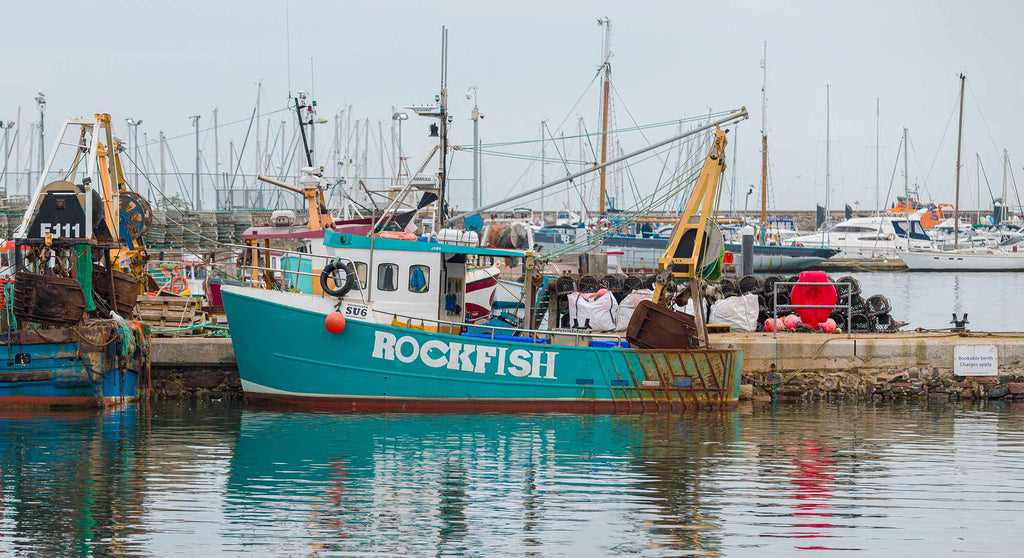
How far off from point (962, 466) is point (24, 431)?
11639 millimetres

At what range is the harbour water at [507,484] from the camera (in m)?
10.5

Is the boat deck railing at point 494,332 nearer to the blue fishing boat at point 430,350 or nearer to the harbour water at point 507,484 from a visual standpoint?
the blue fishing boat at point 430,350

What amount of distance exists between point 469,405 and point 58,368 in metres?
5.87

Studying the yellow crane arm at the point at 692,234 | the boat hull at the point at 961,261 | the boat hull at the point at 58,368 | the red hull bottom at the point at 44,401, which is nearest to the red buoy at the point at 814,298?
the yellow crane arm at the point at 692,234

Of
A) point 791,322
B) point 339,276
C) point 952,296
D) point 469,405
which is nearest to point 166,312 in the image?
point 339,276

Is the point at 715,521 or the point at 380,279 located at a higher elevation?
the point at 380,279

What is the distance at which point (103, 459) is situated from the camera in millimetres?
13953

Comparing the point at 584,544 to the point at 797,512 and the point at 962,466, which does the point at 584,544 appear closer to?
the point at 797,512

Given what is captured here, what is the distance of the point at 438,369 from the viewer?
17.3 metres

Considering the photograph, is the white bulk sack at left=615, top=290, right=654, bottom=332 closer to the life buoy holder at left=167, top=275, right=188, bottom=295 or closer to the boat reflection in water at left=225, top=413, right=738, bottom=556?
the boat reflection in water at left=225, top=413, right=738, bottom=556

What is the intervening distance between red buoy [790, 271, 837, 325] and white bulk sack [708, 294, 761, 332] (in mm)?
958

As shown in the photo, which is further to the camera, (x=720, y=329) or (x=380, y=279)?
(x=720, y=329)

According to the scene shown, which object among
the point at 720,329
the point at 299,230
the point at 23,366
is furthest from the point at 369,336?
the point at 720,329

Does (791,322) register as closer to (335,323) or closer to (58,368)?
(335,323)
